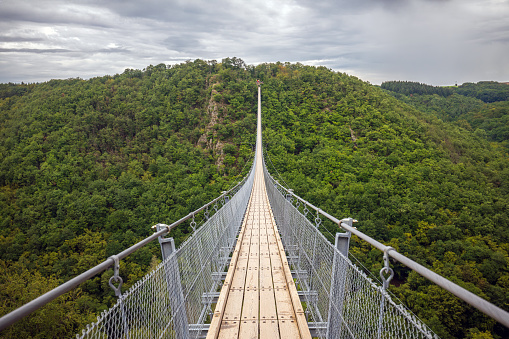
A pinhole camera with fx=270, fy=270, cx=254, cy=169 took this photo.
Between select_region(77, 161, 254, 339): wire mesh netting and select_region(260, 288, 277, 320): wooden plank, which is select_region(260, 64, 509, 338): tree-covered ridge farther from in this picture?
select_region(77, 161, 254, 339): wire mesh netting

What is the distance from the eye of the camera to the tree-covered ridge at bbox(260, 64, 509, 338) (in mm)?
17578

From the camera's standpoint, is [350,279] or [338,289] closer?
[350,279]

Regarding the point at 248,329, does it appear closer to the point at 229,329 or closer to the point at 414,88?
the point at 229,329

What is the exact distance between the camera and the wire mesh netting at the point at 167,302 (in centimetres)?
129

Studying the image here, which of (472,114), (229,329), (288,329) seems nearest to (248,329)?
(229,329)

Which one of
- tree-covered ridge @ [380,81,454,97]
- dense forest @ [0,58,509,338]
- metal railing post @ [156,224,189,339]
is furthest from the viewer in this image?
tree-covered ridge @ [380,81,454,97]

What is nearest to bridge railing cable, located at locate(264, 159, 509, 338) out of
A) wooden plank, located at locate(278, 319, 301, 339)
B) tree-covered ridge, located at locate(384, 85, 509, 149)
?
wooden plank, located at locate(278, 319, 301, 339)

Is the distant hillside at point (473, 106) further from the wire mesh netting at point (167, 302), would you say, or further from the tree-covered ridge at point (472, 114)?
the wire mesh netting at point (167, 302)

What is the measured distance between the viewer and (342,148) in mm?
35594

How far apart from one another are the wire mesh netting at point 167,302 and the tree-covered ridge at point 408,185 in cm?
910

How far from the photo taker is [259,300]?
2893 mm

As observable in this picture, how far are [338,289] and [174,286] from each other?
122cm

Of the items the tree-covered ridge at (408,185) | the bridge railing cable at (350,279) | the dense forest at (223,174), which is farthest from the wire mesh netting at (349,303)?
the dense forest at (223,174)

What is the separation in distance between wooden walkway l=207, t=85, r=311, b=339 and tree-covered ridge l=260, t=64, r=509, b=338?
7.74 m
